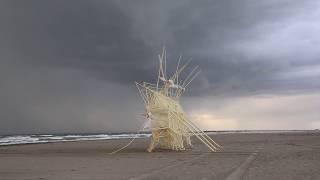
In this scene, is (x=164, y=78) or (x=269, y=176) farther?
(x=164, y=78)

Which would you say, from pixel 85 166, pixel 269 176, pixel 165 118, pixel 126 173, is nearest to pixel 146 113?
pixel 165 118

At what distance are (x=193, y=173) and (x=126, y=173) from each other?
2.36m

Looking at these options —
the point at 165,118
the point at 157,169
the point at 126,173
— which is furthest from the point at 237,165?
the point at 165,118

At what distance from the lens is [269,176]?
1733cm

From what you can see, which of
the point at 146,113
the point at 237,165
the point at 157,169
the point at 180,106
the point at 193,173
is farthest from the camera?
the point at 180,106

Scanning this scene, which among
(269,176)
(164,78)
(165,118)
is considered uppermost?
(164,78)

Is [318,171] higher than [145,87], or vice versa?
[145,87]

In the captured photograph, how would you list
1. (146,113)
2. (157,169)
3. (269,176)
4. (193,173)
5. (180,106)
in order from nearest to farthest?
(269,176) < (193,173) < (157,169) < (146,113) < (180,106)

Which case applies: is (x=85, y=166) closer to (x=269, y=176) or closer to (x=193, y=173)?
(x=193, y=173)

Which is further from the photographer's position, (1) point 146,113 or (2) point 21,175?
(1) point 146,113

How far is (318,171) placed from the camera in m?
18.8

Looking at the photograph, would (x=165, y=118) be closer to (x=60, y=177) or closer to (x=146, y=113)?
(x=146, y=113)

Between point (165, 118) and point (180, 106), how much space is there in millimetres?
2362

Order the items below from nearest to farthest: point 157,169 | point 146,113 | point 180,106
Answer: point 157,169 → point 146,113 → point 180,106
